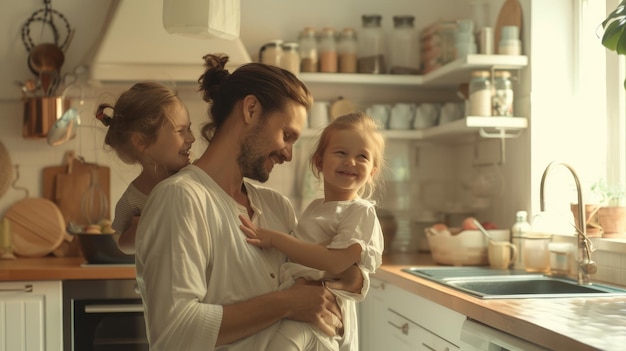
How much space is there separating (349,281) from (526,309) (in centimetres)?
62

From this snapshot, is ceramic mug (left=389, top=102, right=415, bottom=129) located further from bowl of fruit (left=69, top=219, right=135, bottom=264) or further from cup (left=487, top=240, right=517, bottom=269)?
bowl of fruit (left=69, top=219, right=135, bottom=264)

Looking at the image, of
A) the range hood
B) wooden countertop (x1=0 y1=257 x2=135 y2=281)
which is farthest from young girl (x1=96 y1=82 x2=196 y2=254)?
the range hood

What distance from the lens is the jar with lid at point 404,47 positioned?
4266 millimetres

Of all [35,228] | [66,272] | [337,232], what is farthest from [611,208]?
[35,228]

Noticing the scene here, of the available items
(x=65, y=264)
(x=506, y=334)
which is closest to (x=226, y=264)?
(x=506, y=334)

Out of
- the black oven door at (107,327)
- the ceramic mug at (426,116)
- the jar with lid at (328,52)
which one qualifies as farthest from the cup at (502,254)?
the black oven door at (107,327)

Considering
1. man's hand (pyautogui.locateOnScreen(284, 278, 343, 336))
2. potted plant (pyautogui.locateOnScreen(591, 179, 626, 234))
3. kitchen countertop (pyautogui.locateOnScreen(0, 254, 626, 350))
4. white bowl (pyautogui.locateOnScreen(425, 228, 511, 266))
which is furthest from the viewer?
white bowl (pyautogui.locateOnScreen(425, 228, 511, 266))

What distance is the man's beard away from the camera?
5.82 ft

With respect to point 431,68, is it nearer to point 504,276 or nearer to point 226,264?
point 504,276

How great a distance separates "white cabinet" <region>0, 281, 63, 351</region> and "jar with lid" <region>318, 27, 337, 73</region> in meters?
1.66

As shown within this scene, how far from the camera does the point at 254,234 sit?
5.83 ft

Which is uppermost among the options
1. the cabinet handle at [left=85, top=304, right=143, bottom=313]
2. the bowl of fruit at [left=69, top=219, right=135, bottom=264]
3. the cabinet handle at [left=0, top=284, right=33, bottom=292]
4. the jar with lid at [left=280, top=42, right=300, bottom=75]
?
the jar with lid at [left=280, top=42, right=300, bottom=75]

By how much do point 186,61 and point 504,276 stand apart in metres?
1.72

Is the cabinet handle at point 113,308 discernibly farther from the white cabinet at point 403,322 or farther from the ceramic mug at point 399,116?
the ceramic mug at point 399,116
